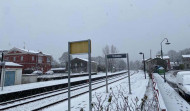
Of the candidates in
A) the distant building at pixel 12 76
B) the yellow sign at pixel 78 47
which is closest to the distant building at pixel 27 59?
the distant building at pixel 12 76

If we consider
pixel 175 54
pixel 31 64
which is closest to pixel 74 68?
pixel 31 64

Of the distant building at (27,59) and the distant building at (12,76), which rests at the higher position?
the distant building at (27,59)

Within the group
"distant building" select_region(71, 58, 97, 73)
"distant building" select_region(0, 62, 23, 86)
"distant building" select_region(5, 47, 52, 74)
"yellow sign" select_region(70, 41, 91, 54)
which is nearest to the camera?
"yellow sign" select_region(70, 41, 91, 54)

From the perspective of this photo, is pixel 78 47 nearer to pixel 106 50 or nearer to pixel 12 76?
pixel 12 76

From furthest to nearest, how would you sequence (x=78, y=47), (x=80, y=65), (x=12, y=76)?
(x=80, y=65) < (x=12, y=76) < (x=78, y=47)

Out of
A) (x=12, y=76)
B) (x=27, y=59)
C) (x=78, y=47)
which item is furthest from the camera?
(x=27, y=59)

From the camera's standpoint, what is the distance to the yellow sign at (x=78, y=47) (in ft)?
18.8

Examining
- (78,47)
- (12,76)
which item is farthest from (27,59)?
(78,47)

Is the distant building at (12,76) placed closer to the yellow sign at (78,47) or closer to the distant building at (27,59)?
the yellow sign at (78,47)

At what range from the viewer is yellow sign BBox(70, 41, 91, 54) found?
573 centimetres

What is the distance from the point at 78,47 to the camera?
5.88m

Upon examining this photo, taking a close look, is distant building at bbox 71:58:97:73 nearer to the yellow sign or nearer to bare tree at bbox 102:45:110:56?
bare tree at bbox 102:45:110:56

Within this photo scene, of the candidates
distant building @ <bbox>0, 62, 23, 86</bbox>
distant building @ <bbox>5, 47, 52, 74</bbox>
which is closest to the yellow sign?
distant building @ <bbox>0, 62, 23, 86</bbox>

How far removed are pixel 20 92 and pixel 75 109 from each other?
7258 millimetres
